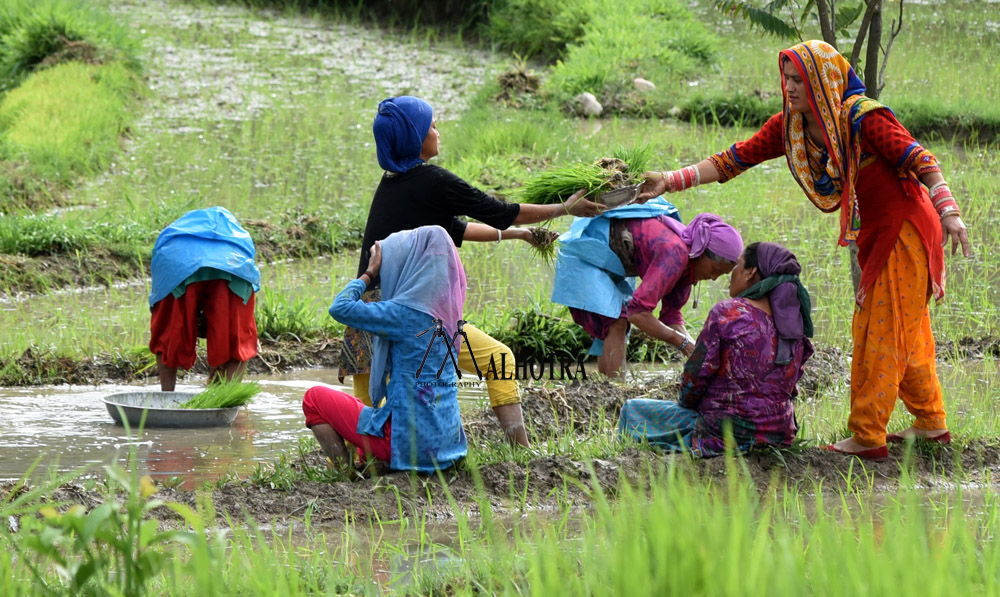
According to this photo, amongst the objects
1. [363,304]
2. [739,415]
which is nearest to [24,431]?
[363,304]

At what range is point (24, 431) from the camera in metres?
4.88

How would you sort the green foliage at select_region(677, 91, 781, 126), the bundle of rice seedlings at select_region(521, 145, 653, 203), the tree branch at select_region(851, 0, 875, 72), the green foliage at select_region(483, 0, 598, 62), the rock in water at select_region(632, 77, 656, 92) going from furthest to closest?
1. the green foliage at select_region(483, 0, 598, 62)
2. the rock in water at select_region(632, 77, 656, 92)
3. the green foliage at select_region(677, 91, 781, 126)
4. the tree branch at select_region(851, 0, 875, 72)
5. the bundle of rice seedlings at select_region(521, 145, 653, 203)

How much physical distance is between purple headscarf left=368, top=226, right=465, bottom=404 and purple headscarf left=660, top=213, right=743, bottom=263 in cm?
151

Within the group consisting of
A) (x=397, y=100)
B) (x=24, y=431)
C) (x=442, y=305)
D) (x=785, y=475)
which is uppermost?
(x=397, y=100)

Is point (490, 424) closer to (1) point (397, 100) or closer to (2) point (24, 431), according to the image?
(1) point (397, 100)

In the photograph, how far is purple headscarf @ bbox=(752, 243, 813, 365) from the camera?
4.05 meters

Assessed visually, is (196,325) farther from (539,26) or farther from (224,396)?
(539,26)

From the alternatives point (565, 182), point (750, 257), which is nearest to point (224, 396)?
point (565, 182)

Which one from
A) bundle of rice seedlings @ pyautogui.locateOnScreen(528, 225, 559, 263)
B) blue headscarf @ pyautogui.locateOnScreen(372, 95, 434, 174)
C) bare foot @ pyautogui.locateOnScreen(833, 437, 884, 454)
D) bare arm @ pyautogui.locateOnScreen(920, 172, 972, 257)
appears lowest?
bare foot @ pyautogui.locateOnScreen(833, 437, 884, 454)

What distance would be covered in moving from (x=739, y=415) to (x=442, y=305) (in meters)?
1.19

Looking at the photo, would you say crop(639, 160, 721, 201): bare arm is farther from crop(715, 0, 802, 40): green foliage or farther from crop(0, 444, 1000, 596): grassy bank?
crop(0, 444, 1000, 596): grassy bank

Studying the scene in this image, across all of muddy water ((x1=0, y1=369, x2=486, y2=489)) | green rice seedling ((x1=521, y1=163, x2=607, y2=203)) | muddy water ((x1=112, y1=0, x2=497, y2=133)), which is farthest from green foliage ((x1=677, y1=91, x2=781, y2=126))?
muddy water ((x1=0, y1=369, x2=486, y2=489))

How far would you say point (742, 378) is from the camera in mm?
4113

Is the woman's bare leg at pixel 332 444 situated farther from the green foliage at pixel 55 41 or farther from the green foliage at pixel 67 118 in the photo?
the green foliage at pixel 55 41
